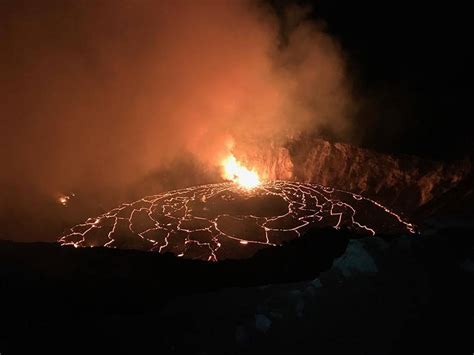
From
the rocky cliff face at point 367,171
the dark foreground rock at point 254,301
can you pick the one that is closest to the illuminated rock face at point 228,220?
the rocky cliff face at point 367,171

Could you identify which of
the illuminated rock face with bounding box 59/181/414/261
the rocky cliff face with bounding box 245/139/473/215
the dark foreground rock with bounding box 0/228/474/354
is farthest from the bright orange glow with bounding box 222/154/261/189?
the dark foreground rock with bounding box 0/228/474/354

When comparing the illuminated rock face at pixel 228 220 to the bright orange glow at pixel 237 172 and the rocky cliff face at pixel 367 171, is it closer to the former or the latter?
the rocky cliff face at pixel 367 171

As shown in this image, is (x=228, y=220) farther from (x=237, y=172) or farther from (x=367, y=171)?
(x=367, y=171)

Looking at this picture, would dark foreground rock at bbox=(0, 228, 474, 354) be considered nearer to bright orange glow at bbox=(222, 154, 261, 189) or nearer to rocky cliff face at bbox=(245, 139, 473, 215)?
rocky cliff face at bbox=(245, 139, 473, 215)

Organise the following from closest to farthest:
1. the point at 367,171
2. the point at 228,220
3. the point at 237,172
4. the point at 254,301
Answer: the point at 254,301, the point at 228,220, the point at 367,171, the point at 237,172

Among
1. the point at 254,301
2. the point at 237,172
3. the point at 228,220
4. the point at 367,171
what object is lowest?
the point at 254,301

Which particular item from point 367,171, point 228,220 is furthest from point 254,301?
point 367,171

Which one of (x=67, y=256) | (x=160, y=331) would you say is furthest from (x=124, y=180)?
(x=160, y=331)
